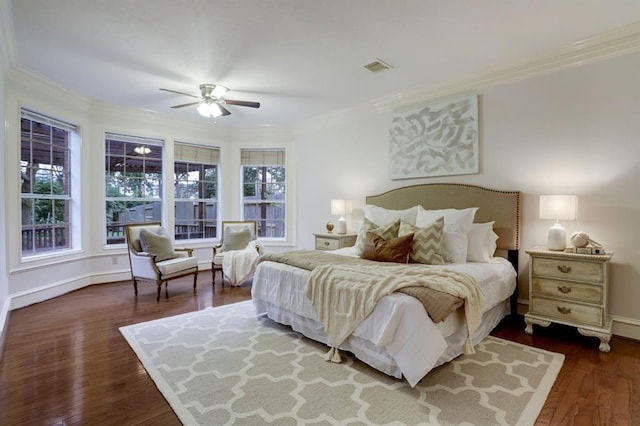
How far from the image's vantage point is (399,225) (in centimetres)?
357

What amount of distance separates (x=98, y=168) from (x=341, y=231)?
3.92 meters

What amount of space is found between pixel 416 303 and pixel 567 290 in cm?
175

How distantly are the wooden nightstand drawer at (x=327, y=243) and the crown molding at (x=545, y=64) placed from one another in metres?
2.13

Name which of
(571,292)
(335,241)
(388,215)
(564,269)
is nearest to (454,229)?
(388,215)

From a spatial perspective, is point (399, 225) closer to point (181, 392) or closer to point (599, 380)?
point (599, 380)

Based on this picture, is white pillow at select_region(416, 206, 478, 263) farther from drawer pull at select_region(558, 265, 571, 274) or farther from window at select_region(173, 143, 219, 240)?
window at select_region(173, 143, 219, 240)

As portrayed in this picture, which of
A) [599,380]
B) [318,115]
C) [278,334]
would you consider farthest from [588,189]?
[318,115]

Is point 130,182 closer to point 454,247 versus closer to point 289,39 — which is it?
point 289,39

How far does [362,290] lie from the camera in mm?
2400

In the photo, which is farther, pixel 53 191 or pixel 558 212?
pixel 53 191

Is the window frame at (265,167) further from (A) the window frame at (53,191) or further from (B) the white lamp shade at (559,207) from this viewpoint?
(B) the white lamp shade at (559,207)

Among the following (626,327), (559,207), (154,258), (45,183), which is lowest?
(626,327)

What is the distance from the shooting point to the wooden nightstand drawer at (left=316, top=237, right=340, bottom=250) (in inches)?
188

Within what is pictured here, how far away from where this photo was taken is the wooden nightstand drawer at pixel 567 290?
2.77 m
